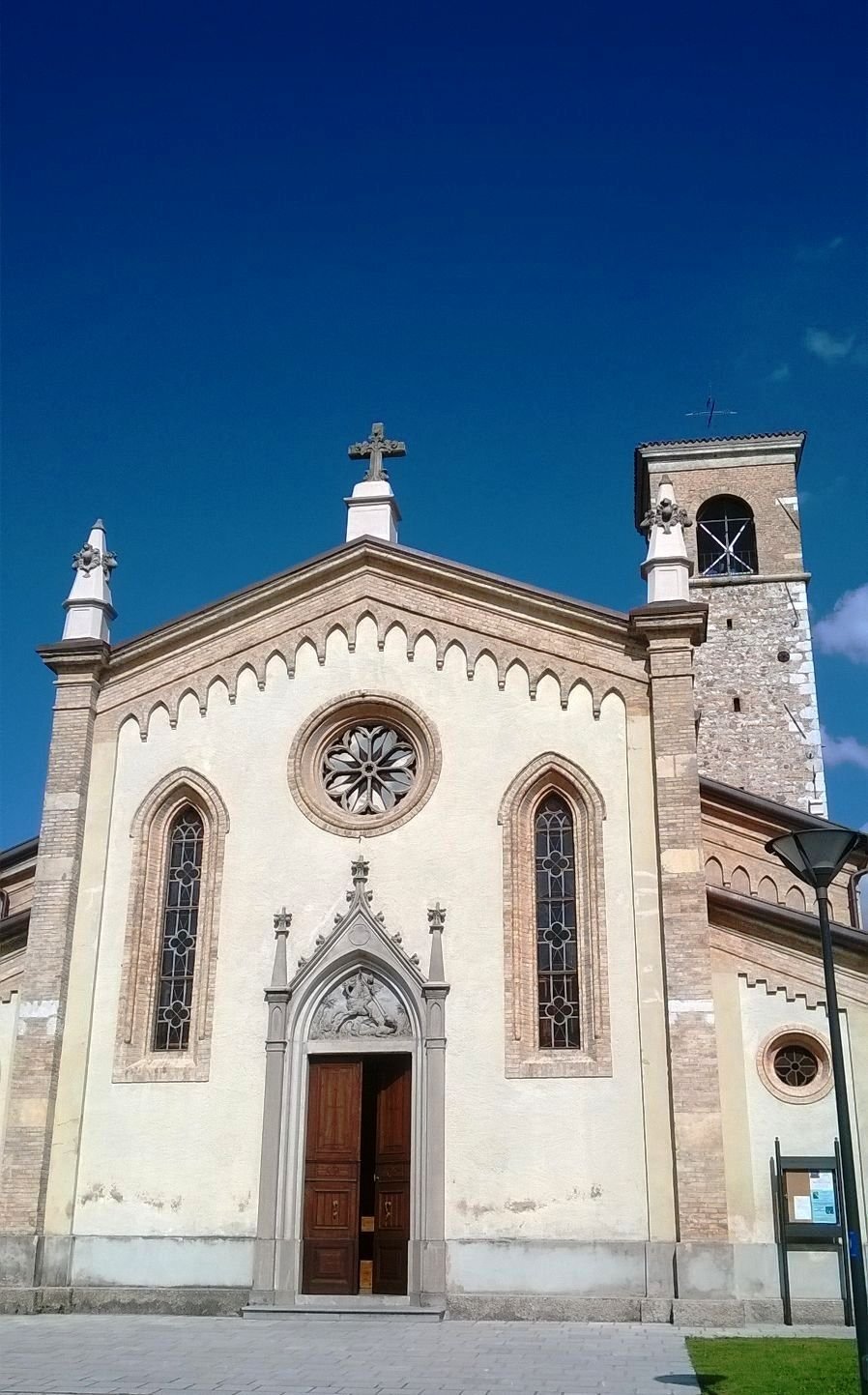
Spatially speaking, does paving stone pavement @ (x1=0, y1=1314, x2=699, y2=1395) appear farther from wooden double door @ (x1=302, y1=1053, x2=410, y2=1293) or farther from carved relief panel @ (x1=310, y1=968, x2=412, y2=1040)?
carved relief panel @ (x1=310, y1=968, x2=412, y2=1040)

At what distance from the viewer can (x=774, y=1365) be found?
11219 millimetres

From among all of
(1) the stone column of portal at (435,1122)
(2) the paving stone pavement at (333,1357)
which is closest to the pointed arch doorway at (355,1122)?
(1) the stone column of portal at (435,1122)

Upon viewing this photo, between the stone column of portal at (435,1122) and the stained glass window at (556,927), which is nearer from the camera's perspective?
the stone column of portal at (435,1122)

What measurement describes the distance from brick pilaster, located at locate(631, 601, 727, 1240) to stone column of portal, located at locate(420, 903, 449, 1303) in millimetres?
2897

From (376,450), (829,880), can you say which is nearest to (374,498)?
(376,450)

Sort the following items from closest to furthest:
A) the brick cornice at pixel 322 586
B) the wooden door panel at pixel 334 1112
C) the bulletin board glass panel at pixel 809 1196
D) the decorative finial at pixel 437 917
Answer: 1. the bulletin board glass panel at pixel 809 1196
2. the wooden door panel at pixel 334 1112
3. the decorative finial at pixel 437 917
4. the brick cornice at pixel 322 586

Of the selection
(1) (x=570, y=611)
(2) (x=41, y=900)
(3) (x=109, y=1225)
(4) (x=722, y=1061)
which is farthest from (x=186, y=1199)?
(1) (x=570, y=611)

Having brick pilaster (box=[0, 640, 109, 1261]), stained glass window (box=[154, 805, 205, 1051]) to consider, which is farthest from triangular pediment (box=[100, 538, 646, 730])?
stained glass window (box=[154, 805, 205, 1051])

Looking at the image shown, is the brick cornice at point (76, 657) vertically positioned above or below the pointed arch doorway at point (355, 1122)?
above

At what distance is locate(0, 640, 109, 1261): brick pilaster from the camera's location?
1648cm

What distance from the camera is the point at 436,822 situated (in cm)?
1748

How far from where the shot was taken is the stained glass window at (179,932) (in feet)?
57.0

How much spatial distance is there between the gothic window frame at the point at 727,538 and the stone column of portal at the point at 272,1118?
18.8 meters

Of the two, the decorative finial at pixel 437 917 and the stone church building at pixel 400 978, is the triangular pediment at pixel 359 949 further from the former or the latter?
the decorative finial at pixel 437 917
